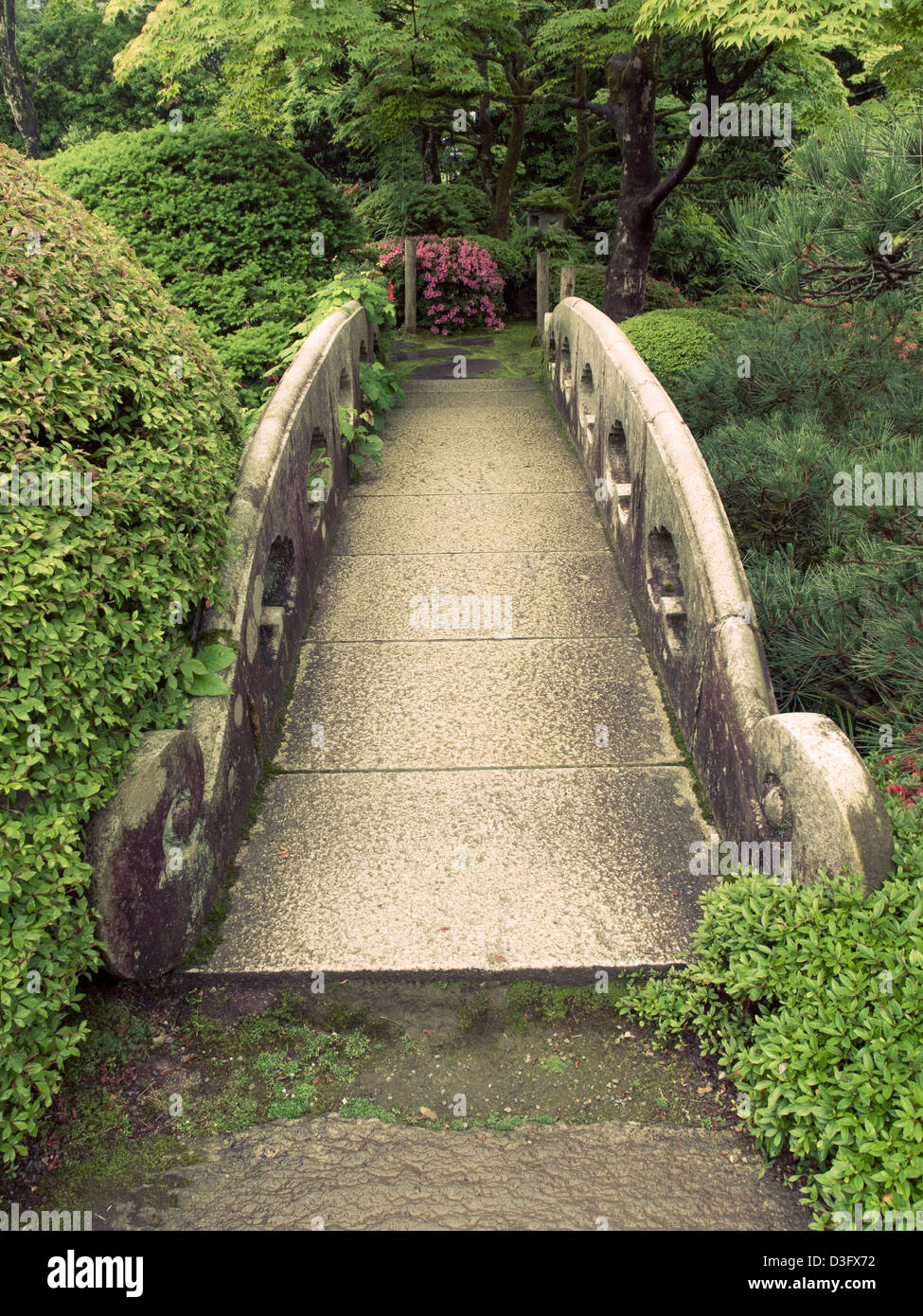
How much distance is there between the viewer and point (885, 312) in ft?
21.7

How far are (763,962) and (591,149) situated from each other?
16.3 meters

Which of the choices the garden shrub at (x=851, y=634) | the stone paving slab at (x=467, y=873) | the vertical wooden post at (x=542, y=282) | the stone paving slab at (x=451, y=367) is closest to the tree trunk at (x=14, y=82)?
the vertical wooden post at (x=542, y=282)

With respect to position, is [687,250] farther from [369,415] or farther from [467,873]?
[467,873]

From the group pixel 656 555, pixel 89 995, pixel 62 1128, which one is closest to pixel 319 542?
pixel 656 555

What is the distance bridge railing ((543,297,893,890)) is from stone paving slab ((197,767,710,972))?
33 cm

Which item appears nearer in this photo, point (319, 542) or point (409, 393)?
point (319, 542)

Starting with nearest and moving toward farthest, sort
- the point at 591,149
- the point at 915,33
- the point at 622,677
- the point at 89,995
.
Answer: the point at 89,995, the point at 622,677, the point at 915,33, the point at 591,149

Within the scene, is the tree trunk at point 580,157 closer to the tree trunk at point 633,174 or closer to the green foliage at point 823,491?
the tree trunk at point 633,174

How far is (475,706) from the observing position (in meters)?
4.39

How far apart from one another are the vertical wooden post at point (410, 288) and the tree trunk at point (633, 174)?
2.27 metres

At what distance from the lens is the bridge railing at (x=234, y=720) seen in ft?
9.44

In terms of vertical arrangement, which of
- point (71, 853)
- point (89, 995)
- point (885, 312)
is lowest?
point (89, 995)

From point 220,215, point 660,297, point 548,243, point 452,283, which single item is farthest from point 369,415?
point 660,297

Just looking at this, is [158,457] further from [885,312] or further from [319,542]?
[885,312]
